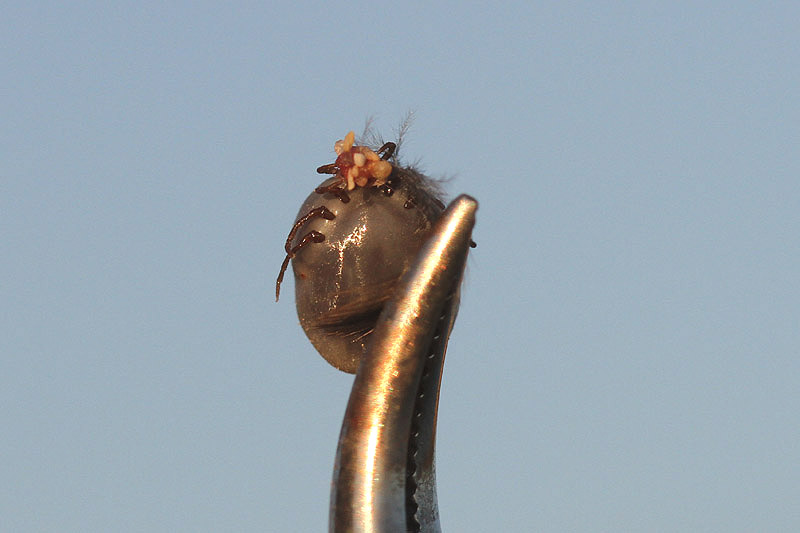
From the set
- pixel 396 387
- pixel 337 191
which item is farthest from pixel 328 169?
Result: pixel 396 387

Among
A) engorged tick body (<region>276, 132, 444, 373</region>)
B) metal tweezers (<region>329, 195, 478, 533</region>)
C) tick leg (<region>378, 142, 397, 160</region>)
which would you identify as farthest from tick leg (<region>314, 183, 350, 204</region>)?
metal tweezers (<region>329, 195, 478, 533</region>)

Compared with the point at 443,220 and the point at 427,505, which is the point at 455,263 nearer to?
the point at 443,220

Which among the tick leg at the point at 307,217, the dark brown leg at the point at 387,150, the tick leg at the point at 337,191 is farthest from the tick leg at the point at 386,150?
the tick leg at the point at 307,217

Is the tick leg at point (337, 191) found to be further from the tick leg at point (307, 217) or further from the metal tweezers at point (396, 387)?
the metal tweezers at point (396, 387)

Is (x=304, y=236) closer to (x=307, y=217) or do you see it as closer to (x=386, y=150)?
(x=307, y=217)

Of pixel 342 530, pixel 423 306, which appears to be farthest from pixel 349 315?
pixel 342 530

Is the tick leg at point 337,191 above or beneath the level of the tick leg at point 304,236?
above
